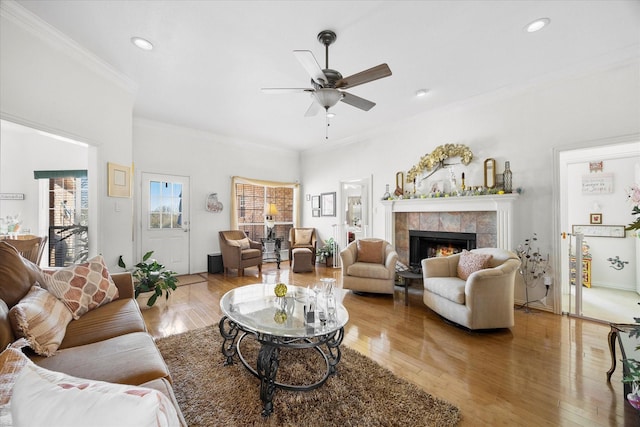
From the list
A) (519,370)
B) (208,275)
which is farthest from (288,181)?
(519,370)

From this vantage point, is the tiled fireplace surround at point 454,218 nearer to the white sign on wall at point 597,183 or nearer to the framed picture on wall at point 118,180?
the white sign on wall at point 597,183

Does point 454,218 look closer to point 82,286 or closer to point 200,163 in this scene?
point 82,286

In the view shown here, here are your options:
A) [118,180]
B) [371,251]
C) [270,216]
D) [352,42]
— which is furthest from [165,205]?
[352,42]

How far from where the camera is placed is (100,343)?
147 centimetres

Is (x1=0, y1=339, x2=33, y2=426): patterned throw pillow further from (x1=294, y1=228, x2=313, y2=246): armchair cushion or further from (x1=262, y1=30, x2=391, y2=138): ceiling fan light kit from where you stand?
(x1=294, y1=228, x2=313, y2=246): armchair cushion

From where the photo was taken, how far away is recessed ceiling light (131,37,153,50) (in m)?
2.47

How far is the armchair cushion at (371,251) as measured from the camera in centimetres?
396

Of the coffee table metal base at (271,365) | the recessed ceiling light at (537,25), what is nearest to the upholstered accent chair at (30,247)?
the coffee table metal base at (271,365)

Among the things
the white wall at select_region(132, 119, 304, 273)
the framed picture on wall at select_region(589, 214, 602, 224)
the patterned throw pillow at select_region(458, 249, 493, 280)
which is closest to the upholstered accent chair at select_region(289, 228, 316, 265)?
the white wall at select_region(132, 119, 304, 273)

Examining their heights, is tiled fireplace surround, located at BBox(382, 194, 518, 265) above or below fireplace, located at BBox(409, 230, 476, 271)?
above

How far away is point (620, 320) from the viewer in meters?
2.79

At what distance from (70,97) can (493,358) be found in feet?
15.3

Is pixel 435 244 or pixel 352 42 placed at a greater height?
pixel 352 42

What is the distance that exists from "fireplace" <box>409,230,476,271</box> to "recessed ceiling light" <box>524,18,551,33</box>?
7.86ft
